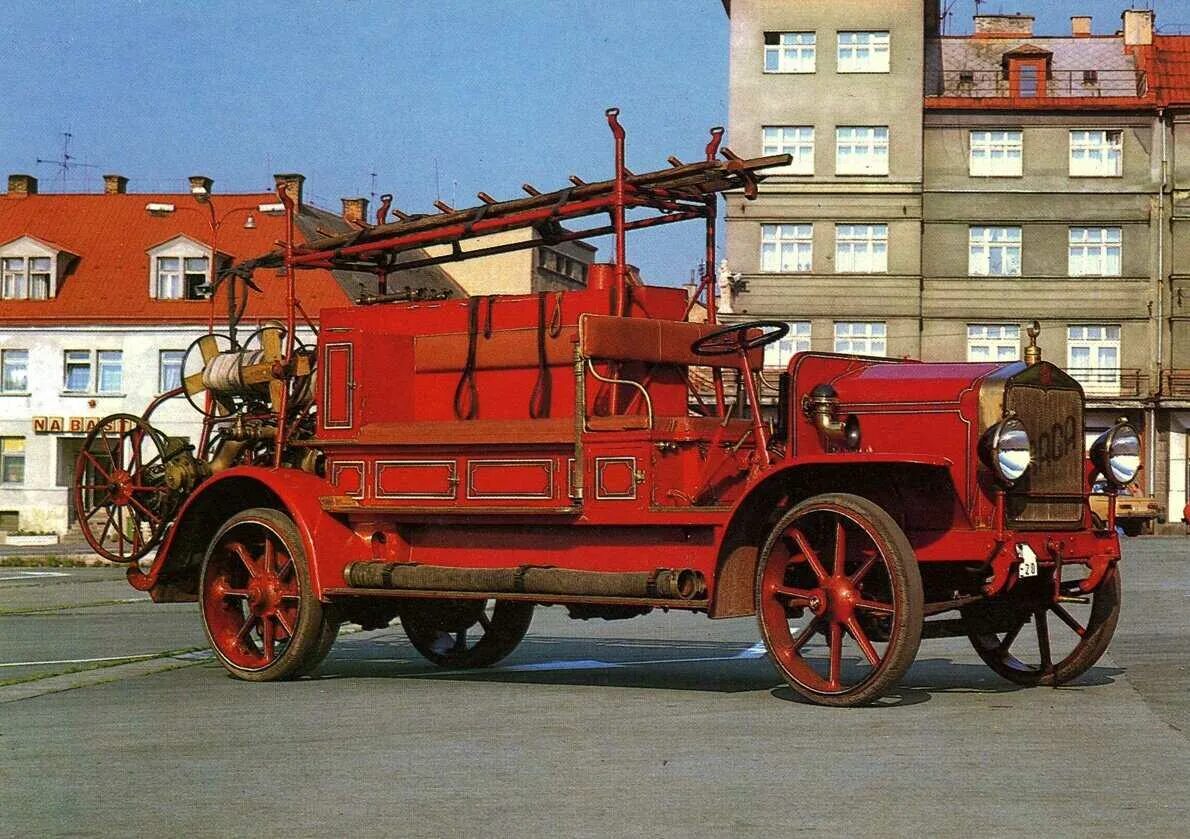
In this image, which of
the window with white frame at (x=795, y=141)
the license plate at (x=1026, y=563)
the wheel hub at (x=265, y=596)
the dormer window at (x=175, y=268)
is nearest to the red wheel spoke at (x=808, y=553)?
the license plate at (x=1026, y=563)

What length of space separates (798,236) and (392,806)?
54.4 meters

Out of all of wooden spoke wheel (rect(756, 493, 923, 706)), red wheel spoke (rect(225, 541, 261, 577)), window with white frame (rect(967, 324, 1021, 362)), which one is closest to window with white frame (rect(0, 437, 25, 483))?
window with white frame (rect(967, 324, 1021, 362))

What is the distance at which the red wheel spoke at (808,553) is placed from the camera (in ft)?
35.3

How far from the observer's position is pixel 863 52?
6075cm

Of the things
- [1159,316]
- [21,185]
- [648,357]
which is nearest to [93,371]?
[21,185]

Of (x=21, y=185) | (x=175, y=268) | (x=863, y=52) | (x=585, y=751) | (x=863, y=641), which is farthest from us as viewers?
(x=21, y=185)

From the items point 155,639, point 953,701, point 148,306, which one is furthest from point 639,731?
point 148,306

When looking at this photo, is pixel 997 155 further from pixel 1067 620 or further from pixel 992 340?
pixel 1067 620

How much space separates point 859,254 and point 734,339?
49478mm

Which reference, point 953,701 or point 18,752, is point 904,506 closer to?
point 953,701

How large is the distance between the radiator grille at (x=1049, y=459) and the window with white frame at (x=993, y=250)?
5023cm

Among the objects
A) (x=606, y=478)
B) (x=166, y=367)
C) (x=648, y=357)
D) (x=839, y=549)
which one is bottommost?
(x=839, y=549)

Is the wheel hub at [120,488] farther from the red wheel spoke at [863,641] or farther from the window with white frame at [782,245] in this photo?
the window with white frame at [782,245]

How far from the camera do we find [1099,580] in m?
11.5
